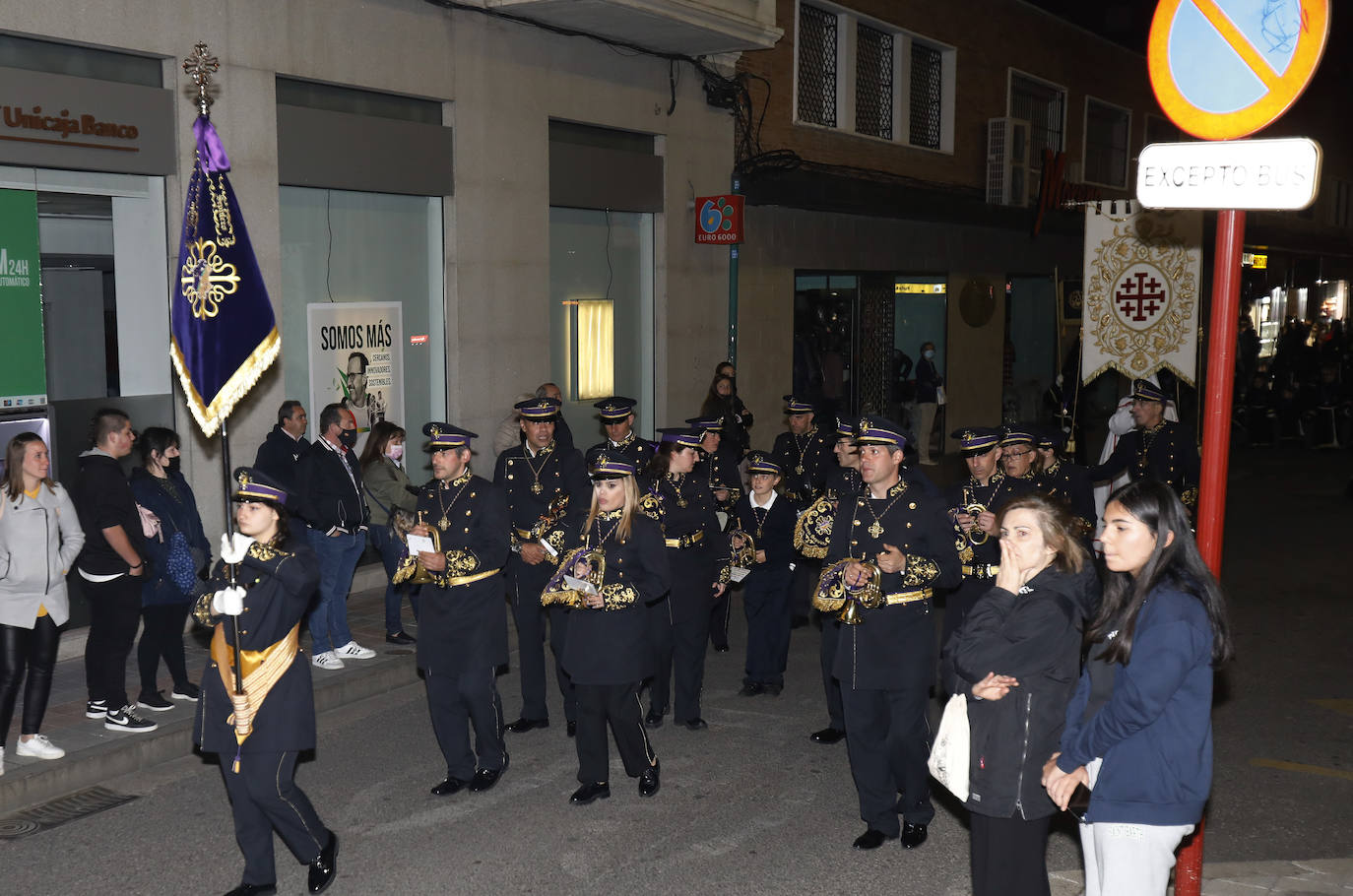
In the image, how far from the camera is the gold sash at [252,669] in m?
5.63

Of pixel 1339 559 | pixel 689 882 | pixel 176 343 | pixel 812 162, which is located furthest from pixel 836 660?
pixel 812 162

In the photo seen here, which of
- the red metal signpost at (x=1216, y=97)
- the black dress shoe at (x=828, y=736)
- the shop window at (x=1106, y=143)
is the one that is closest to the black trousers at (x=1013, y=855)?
the red metal signpost at (x=1216, y=97)

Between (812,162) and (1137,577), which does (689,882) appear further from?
(812,162)

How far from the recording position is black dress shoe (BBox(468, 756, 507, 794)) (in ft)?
24.2

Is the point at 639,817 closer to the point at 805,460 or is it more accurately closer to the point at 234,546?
the point at 234,546

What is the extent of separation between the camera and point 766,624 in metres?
9.45

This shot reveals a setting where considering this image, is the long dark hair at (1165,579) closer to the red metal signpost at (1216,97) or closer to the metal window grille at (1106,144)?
the red metal signpost at (1216,97)

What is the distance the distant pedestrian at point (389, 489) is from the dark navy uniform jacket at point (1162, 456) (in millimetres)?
6053

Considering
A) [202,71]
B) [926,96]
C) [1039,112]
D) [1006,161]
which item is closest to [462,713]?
[202,71]

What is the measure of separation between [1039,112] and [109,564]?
22640mm

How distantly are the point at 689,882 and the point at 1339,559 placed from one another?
11730 mm

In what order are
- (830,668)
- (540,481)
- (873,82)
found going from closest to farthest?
(830,668)
(540,481)
(873,82)

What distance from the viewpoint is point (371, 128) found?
12.4 metres

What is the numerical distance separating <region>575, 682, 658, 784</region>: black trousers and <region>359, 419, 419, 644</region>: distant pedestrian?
3.47 metres
